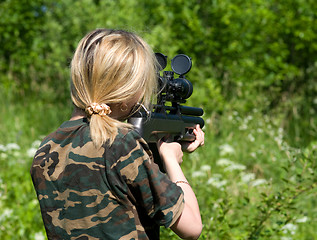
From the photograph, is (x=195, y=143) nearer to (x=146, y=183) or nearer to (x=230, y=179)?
(x=146, y=183)

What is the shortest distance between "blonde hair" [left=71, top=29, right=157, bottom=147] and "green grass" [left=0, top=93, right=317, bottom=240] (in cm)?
41

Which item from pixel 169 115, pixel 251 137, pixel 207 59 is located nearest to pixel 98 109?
pixel 169 115

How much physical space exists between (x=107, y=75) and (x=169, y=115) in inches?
21.1

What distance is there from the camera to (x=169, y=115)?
6.45 ft

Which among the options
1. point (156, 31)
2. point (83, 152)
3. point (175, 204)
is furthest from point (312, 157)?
point (156, 31)

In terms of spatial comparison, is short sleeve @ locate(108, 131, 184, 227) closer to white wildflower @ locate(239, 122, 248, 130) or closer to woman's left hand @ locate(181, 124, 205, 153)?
woman's left hand @ locate(181, 124, 205, 153)

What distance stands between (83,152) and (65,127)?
0.16 metres

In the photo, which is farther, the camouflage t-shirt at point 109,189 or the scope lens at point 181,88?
the scope lens at point 181,88

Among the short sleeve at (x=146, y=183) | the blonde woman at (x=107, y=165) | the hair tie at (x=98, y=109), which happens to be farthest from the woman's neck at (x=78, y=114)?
the short sleeve at (x=146, y=183)

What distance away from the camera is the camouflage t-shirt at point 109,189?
1.45 meters

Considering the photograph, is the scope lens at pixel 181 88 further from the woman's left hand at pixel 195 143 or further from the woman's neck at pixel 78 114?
the woman's neck at pixel 78 114

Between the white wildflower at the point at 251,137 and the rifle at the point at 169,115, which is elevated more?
the rifle at the point at 169,115

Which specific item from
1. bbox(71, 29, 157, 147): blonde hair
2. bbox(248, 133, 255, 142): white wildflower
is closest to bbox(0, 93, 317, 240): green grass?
bbox(248, 133, 255, 142): white wildflower

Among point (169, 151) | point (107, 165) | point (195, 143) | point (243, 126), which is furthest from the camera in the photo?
point (243, 126)
